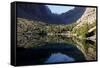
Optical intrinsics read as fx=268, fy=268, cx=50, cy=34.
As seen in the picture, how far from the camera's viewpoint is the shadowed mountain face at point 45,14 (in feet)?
10.4

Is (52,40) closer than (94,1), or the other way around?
(52,40)

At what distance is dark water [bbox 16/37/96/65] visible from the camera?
126 inches

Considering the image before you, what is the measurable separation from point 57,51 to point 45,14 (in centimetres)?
49

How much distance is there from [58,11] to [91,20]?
506 millimetres

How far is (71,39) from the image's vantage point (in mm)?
3465

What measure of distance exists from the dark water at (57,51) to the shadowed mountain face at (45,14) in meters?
0.23

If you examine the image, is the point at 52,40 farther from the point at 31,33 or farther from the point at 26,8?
the point at 26,8

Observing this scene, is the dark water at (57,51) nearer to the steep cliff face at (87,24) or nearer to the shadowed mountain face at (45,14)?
the steep cliff face at (87,24)

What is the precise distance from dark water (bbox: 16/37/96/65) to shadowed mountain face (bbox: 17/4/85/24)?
23cm

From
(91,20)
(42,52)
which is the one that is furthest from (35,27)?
(91,20)

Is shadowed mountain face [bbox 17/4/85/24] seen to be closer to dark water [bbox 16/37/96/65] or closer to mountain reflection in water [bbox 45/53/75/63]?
dark water [bbox 16/37/96/65]
